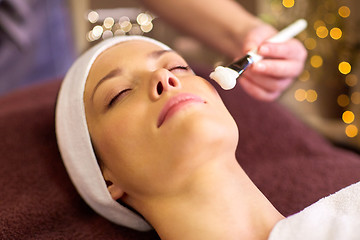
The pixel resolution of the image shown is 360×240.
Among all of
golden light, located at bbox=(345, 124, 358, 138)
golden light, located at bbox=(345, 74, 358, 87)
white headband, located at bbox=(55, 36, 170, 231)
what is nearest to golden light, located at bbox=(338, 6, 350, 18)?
golden light, located at bbox=(345, 74, 358, 87)

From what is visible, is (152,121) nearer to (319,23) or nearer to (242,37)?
(242,37)

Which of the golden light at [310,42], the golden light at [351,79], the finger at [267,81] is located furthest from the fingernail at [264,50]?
the golden light at [351,79]

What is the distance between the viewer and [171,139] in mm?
706

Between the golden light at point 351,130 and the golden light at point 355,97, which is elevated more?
the golden light at point 355,97

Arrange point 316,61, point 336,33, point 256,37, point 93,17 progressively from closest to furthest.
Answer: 1. point 256,37
2. point 336,33
3. point 316,61
4. point 93,17

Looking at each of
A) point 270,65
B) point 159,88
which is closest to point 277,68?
point 270,65

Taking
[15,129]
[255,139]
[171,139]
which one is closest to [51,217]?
[15,129]

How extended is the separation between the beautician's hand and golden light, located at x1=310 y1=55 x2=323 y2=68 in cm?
167

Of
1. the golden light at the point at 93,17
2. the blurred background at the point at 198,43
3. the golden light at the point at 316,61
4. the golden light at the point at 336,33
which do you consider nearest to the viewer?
the blurred background at the point at 198,43

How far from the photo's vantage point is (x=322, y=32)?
266 cm

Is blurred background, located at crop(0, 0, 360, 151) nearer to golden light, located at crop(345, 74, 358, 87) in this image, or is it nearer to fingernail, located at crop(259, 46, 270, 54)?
golden light, located at crop(345, 74, 358, 87)

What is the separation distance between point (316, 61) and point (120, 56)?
2145 millimetres

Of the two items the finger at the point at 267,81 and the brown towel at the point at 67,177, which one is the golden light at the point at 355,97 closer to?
the brown towel at the point at 67,177

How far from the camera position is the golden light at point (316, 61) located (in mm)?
2729
